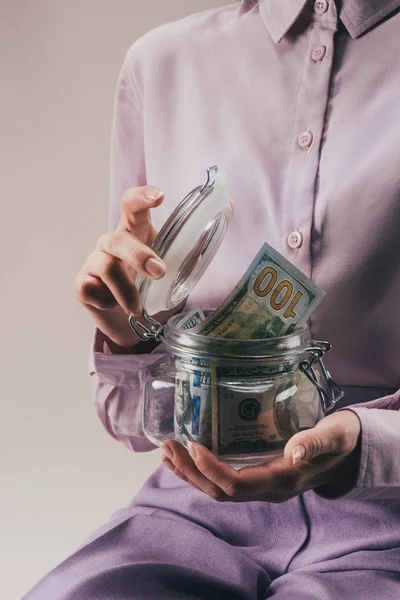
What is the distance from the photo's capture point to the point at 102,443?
1549mm

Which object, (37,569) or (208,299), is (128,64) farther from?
(37,569)

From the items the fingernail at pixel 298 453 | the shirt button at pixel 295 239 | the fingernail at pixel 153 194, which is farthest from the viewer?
the shirt button at pixel 295 239

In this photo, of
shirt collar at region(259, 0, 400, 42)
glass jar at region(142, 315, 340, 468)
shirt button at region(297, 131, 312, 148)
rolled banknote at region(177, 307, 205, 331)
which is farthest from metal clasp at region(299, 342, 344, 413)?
shirt collar at region(259, 0, 400, 42)

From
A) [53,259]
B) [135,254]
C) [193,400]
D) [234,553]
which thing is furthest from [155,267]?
[53,259]

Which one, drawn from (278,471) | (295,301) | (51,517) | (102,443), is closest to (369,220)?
(295,301)

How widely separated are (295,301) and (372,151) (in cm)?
21

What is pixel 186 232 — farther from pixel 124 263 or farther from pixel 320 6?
pixel 320 6

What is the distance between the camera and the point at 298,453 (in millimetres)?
658

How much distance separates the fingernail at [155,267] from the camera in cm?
69

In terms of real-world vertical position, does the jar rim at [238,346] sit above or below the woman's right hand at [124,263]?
below

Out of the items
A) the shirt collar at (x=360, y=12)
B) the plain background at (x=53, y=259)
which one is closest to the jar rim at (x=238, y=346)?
the shirt collar at (x=360, y=12)

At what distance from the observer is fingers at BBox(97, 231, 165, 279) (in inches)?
27.3

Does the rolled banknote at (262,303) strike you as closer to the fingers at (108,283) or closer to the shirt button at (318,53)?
the fingers at (108,283)

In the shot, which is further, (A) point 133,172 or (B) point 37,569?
(B) point 37,569
